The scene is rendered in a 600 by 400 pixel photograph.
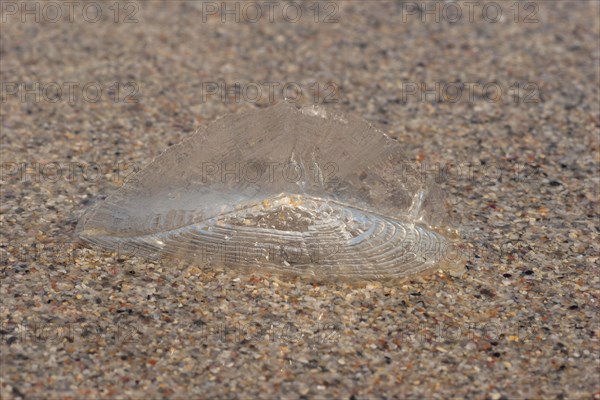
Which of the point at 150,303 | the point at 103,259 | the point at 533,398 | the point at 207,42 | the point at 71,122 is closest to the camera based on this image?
the point at 533,398

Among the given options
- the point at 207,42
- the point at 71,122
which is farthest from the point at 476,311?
the point at 207,42

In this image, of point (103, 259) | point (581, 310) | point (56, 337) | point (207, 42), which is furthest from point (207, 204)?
point (207, 42)

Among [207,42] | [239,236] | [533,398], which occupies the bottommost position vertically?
[533,398]

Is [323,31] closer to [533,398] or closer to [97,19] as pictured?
[97,19]

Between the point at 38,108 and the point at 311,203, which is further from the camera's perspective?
the point at 38,108

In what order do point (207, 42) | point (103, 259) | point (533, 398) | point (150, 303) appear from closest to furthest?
point (533, 398) → point (150, 303) → point (103, 259) → point (207, 42)

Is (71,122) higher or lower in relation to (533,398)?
higher
